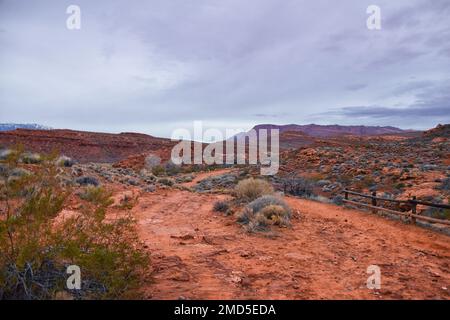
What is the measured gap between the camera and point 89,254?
4.84 meters

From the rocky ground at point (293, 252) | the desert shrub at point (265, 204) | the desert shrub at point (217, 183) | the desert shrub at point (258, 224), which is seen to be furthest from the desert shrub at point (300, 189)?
the desert shrub at point (258, 224)

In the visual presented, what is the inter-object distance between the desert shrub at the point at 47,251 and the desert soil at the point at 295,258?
655mm

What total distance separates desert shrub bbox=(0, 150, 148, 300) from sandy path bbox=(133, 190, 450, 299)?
73 cm

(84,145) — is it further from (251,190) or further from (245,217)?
(245,217)

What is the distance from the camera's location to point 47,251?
4.73m

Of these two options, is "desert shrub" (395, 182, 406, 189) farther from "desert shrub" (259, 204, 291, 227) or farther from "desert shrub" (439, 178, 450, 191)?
"desert shrub" (259, 204, 291, 227)

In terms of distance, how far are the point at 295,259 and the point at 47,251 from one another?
4.62 m

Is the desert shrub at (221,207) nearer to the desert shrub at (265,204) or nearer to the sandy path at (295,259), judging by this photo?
the sandy path at (295,259)

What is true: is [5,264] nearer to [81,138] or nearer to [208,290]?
[208,290]

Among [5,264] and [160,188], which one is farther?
[160,188]

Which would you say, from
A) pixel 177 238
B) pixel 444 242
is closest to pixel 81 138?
pixel 177 238

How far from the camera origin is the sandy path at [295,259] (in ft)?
18.0
